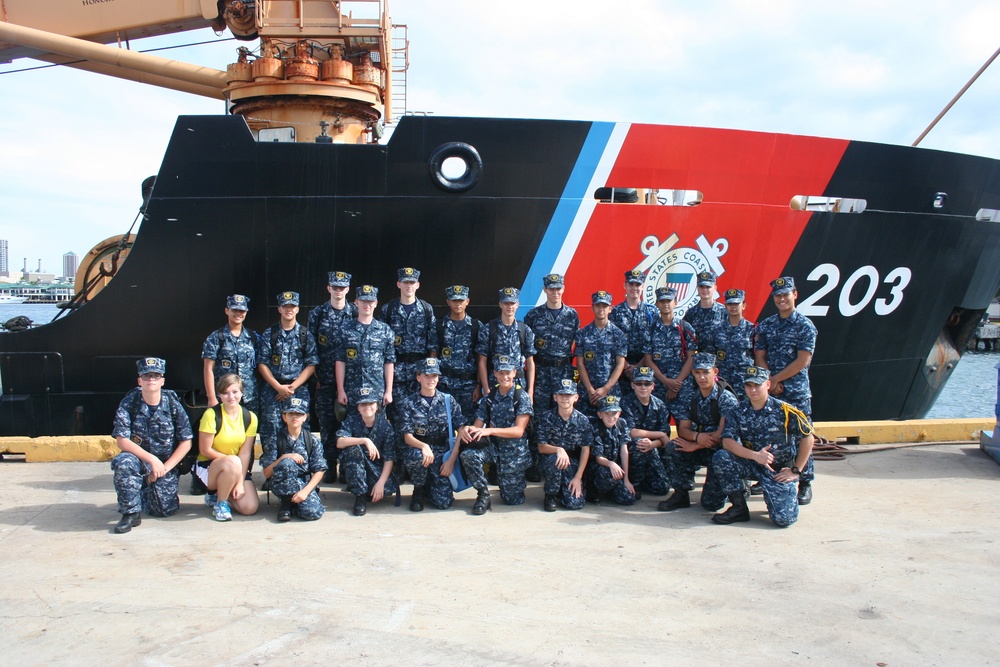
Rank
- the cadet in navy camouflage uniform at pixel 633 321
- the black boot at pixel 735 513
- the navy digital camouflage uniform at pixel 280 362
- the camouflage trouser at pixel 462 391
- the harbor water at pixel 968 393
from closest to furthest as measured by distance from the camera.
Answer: the black boot at pixel 735 513 < the navy digital camouflage uniform at pixel 280 362 < the camouflage trouser at pixel 462 391 < the cadet in navy camouflage uniform at pixel 633 321 < the harbor water at pixel 968 393

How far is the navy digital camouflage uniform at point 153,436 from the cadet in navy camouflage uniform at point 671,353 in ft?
10.7

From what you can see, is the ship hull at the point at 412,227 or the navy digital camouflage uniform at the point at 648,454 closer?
the navy digital camouflage uniform at the point at 648,454

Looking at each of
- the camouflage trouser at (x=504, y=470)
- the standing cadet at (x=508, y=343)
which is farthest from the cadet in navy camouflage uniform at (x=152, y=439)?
the standing cadet at (x=508, y=343)

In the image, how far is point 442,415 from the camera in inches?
199

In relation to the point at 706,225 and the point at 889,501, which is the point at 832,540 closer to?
the point at 889,501

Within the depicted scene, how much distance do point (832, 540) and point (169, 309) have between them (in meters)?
5.30

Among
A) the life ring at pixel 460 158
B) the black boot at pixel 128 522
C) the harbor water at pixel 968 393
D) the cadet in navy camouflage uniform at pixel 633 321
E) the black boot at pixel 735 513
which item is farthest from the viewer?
the harbor water at pixel 968 393

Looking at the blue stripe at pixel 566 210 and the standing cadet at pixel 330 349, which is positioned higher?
the blue stripe at pixel 566 210

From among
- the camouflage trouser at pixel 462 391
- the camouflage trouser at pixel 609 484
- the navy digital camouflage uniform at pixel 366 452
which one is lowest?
the camouflage trouser at pixel 609 484

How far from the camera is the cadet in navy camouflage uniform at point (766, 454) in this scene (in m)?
4.64

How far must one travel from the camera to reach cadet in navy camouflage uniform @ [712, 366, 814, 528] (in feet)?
15.2

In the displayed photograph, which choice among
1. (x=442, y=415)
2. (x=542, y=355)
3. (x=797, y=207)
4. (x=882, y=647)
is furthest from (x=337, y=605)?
(x=797, y=207)

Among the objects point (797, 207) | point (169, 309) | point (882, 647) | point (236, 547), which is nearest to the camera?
point (882, 647)

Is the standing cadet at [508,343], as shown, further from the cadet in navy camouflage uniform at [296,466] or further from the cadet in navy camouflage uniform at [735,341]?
the cadet in navy camouflage uniform at [735,341]
